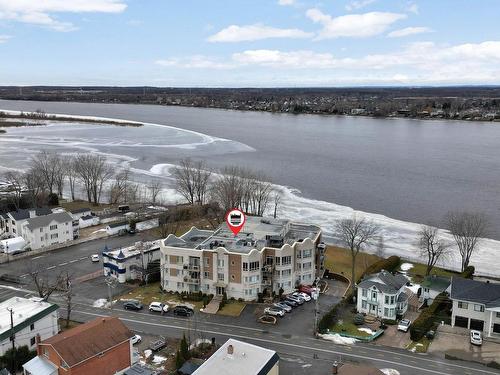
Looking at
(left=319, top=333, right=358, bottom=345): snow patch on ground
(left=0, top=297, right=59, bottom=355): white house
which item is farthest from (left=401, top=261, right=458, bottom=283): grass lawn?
(left=0, top=297, right=59, bottom=355): white house

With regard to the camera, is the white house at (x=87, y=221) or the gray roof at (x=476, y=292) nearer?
the gray roof at (x=476, y=292)

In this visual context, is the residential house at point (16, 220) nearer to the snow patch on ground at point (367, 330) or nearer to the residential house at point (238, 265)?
the residential house at point (238, 265)

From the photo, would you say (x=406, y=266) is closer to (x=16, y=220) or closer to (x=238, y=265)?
(x=238, y=265)

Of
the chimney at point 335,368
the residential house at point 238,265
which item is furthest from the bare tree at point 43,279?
the chimney at point 335,368

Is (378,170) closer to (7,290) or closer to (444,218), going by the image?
(444,218)

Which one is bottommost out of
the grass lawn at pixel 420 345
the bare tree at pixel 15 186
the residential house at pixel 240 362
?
the grass lawn at pixel 420 345

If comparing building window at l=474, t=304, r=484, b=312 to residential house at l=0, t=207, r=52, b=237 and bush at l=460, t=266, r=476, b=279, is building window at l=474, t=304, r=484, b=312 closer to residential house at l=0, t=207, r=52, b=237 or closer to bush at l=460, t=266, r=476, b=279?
bush at l=460, t=266, r=476, b=279

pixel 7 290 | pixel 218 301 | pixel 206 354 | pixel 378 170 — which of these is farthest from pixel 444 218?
pixel 7 290
